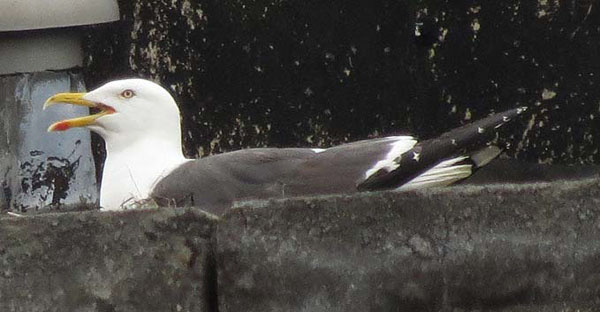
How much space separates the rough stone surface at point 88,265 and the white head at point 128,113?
225 cm

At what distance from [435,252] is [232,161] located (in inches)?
68.8

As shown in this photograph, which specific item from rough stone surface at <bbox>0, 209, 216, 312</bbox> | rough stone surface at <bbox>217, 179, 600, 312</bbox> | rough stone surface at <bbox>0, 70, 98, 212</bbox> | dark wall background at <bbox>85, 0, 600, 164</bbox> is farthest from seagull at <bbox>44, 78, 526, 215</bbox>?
rough stone surface at <bbox>0, 209, 216, 312</bbox>

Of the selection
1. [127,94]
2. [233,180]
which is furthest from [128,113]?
[233,180]

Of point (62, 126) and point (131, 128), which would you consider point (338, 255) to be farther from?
point (131, 128)

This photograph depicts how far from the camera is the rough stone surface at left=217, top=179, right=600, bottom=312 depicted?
3.47 m

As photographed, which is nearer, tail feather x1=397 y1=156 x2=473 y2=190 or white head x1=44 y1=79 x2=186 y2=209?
tail feather x1=397 y1=156 x2=473 y2=190

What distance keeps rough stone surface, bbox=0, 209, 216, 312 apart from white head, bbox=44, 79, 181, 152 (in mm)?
2248

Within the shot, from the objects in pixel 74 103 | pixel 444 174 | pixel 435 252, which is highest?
pixel 74 103

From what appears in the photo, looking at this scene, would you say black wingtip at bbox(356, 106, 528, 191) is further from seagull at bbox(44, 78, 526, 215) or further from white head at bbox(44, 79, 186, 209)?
white head at bbox(44, 79, 186, 209)

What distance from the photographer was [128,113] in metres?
6.07

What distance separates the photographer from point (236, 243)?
11.6 ft

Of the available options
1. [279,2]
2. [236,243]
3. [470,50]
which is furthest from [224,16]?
[236,243]

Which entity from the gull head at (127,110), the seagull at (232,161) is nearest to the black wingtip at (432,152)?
the seagull at (232,161)

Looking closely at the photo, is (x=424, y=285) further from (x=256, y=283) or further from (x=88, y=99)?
(x=88, y=99)
